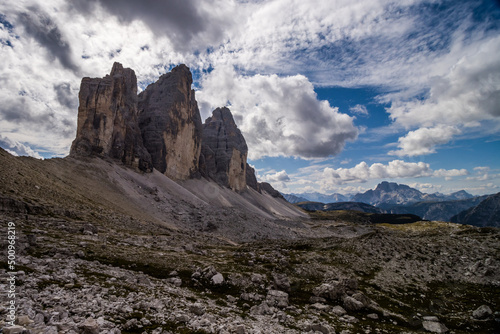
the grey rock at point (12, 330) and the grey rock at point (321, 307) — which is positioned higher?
the grey rock at point (12, 330)

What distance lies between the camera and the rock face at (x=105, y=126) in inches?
3706

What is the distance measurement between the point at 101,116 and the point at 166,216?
52.9 meters

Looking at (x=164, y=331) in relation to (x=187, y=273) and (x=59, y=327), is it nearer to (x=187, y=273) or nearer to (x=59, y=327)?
(x=59, y=327)

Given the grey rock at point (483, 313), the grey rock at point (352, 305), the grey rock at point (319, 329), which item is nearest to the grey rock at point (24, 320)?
the grey rock at point (319, 329)

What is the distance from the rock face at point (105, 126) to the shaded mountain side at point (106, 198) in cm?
675

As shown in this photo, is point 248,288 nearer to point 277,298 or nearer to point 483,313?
point 277,298

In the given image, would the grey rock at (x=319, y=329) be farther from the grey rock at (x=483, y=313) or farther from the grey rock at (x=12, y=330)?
the grey rock at (x=483, y=313)

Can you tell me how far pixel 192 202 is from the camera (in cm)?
9988

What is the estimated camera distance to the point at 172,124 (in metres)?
139

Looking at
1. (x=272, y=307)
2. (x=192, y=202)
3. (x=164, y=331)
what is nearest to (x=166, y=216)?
(x=192, y=202)

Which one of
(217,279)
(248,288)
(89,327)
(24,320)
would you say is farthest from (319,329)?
(24,320)

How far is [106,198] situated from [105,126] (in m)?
46.2

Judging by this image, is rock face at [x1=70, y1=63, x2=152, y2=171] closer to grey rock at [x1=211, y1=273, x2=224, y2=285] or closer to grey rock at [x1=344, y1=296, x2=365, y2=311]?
grey rock at [x1=211, y1=273, x2=224, y2=285]

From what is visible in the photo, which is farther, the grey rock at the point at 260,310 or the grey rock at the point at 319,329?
the grey rock at the point at 260,310
